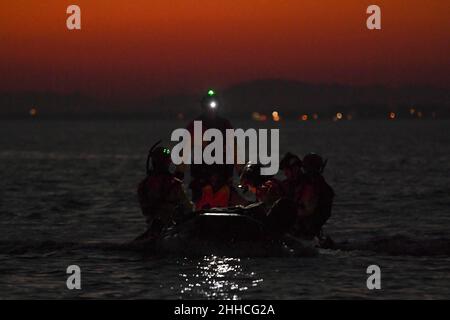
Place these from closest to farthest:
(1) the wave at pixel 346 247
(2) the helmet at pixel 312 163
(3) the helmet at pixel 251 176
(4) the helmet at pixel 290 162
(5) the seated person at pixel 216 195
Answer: (3) the helmet at pixel 251 176 < (2) the helmet at pixel 312 163 < (5) the seated person at pixel 216 195 < (4) the helmet at pixel 290 162 < (1) the wave at pixel 346 247

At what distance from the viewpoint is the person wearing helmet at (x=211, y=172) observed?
21.0 meters

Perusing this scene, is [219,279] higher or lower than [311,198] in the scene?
lower

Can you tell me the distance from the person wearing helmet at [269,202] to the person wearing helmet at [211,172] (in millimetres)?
605

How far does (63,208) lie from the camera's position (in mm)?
35469

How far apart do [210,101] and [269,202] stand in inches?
93.4

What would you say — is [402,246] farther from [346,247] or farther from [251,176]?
[251,176]

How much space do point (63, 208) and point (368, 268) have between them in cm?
1734

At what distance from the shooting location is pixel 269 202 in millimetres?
20344

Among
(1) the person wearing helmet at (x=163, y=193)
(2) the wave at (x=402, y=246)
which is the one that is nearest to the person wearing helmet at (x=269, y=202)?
(1) the person wearing helmet at (x=163, y=193)

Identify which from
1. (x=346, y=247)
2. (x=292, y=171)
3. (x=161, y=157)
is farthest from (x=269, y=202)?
(x=346, y=247)

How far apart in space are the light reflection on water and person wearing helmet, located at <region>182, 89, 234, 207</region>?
1.32m

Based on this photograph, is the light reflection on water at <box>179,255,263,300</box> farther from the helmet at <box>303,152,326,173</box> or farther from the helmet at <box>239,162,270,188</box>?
the helmet at <box>303,152,326,173</box>

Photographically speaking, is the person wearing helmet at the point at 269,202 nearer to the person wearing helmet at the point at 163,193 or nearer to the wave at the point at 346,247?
the person wearing helmet at the point at 163,193

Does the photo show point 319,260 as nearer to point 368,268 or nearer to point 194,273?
point 368,268
